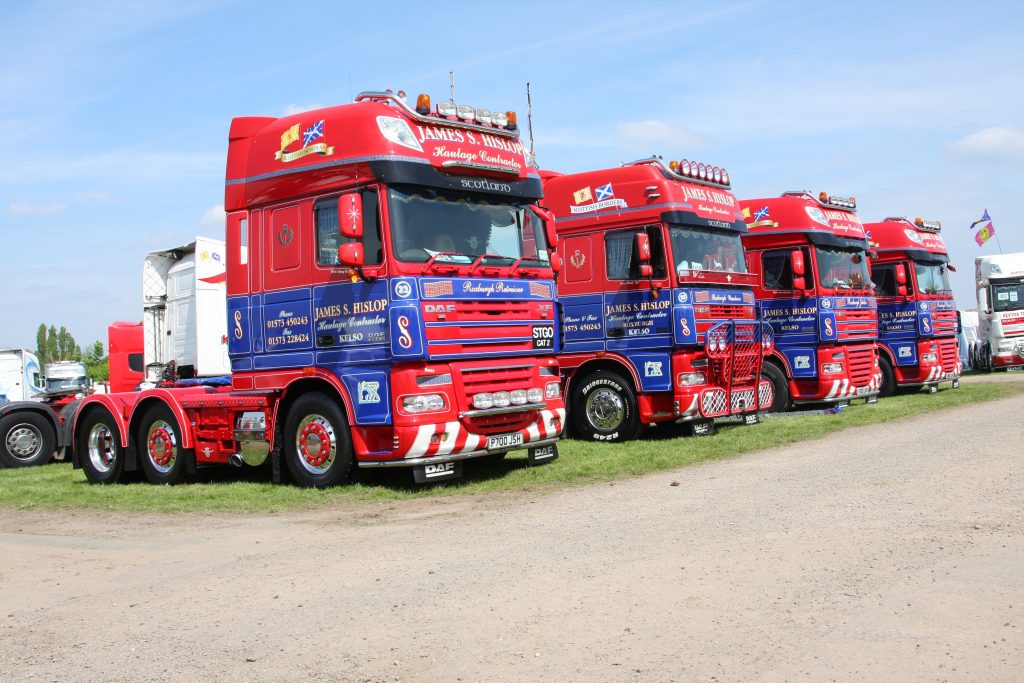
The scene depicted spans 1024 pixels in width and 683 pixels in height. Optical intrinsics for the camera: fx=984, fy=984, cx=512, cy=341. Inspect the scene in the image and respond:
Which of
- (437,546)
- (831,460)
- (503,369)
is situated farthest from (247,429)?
(831,460)

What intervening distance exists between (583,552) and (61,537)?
16.1 ft

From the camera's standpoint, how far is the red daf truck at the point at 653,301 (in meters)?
13.4

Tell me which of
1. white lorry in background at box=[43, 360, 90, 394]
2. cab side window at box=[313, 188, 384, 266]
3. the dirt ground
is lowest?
the dirt ground

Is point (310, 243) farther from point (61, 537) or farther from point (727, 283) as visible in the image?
point (727, 283)

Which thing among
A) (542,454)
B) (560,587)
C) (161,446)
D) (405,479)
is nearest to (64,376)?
(161,446)

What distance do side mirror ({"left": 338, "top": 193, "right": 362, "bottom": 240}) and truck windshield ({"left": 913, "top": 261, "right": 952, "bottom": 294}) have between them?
15.5 m

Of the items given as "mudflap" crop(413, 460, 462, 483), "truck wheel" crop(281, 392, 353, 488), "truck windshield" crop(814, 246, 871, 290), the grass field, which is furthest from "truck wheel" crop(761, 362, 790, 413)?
"truck wheel" crop(281, 392, 353, 488)

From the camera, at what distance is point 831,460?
1039cm

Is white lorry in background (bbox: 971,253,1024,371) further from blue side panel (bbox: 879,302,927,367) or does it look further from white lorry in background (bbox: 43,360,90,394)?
white lorry in background (bbox: 43,360,90,394)

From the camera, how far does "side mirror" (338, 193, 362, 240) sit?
365 inches

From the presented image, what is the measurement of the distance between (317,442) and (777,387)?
970 centimetres

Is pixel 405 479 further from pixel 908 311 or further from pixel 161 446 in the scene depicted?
pixel 908 311

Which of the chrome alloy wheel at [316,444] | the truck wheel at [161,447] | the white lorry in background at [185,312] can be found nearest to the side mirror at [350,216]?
the chrome alloy wheel at [316,444]

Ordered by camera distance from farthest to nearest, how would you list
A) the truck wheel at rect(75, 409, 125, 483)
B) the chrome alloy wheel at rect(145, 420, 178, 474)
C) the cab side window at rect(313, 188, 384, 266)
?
the truck wheel at rect(75, 409, 125, 483) → the chrome alloy wheel at rect(145, 420, 178, 474) → the cab side window at rect(313, 188, 384, 266)
